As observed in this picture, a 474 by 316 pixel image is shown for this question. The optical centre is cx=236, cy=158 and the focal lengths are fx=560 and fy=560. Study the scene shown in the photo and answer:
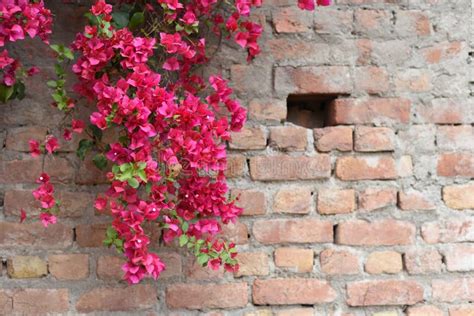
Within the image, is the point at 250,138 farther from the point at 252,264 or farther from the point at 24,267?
the point at 24,267

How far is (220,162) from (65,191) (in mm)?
498

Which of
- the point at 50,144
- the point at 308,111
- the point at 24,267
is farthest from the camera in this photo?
the point at 308,111

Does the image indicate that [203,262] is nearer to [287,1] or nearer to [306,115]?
[306,115]

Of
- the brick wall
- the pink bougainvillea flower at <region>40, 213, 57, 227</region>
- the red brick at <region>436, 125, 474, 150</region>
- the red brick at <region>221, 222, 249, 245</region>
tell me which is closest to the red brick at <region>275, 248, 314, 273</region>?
the brick wall

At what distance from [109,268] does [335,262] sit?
0.67 meters

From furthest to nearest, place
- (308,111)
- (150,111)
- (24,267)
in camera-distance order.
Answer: (308,111) → (24,267) → (150,111)

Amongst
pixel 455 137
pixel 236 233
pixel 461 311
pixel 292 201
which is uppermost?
pixel 455 137

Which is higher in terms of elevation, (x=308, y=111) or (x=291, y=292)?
(x=308, y=111)

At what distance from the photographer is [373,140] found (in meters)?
1.71

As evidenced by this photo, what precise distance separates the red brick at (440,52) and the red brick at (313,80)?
9.9 inches

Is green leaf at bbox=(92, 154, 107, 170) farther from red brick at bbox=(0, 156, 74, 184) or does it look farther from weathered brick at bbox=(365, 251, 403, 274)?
weathered brick at bbox=(365, 251, 403, 274)

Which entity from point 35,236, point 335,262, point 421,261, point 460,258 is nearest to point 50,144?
point 35,236

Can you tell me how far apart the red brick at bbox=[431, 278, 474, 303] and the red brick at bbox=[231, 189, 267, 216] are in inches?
22.6

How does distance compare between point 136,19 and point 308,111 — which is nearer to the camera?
point 136,19
